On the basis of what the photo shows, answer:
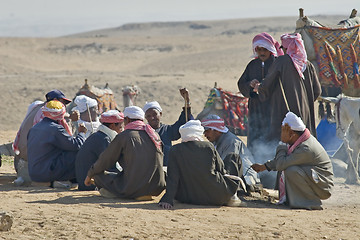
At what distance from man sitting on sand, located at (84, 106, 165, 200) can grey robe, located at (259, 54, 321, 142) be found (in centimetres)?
203

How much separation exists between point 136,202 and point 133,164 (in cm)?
38

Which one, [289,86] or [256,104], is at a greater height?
[289,86]

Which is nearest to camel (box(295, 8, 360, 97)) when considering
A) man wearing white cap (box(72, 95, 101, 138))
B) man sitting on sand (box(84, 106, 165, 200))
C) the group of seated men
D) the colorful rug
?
the colorful rug

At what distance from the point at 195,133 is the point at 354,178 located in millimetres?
4004

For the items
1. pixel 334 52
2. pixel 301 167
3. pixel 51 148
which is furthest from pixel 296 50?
pixel 334 52

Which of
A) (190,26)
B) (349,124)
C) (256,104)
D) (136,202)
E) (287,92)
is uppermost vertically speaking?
(287,92)

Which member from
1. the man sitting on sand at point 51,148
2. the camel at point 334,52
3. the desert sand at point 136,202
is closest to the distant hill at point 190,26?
the desert sand at point 136,202

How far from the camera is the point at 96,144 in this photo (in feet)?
28.7

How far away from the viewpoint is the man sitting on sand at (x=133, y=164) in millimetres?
8219

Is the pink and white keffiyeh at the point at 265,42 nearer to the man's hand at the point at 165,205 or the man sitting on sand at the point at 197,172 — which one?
the man sitting on sand at the point at 197,172

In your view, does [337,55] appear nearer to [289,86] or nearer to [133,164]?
[289,86]

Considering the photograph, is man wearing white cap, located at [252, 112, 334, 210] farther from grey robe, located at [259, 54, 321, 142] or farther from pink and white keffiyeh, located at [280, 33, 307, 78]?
pink and white keffiyeh, located at [280, 33, 307, 78]

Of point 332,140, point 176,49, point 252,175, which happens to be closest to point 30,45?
point 176,49

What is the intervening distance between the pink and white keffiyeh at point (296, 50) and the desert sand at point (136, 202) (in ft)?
5.25
